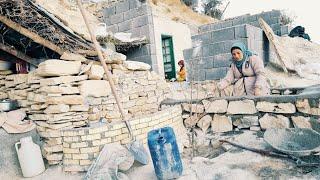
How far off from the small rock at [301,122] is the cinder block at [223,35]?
11.2 ft

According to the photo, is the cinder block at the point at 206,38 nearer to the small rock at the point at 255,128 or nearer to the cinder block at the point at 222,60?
the cinder block at the point at 222,60

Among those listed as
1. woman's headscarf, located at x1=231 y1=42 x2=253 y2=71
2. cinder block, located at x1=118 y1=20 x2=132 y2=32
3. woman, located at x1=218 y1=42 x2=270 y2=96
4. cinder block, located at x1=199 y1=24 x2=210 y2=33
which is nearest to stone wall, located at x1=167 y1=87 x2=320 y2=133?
woman, located at x1=218 y1=42 x2=270 y2=96

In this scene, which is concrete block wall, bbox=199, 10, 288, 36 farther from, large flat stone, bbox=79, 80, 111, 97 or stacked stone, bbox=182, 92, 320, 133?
large flat stone, bbox=79, 80, 111, 97

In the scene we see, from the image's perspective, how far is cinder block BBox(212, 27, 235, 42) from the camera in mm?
7039

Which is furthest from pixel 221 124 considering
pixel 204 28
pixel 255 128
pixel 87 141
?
pixel 204 28

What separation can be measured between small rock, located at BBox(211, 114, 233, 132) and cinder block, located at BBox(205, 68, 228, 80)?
8.19 feet

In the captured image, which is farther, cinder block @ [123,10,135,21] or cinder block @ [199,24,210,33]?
cinder block @ [199,24,210,33]

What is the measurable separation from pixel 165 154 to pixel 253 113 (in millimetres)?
1932

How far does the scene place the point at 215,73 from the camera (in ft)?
23.8

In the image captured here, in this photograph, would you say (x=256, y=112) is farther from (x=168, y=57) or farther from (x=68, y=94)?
(x=168, y=57)

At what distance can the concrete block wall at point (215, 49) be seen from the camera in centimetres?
701

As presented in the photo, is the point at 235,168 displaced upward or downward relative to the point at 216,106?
downward

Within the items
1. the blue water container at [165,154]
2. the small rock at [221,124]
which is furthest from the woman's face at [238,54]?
the blue water container at [165,154]

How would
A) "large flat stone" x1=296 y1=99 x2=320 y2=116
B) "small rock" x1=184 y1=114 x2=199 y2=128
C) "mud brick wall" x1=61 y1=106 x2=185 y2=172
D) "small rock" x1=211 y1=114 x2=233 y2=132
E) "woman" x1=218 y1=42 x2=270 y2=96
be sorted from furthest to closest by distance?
"small rock" x1=184 y1=114 x2=199 y2=128 → "woman" x1=218 y1=42 x2=270 y2=96 → "small rock" x1=211 y1=114 x2=233 y2=132 → "mud brick wall" x1=61 y1=106 x2=185 y2=172 → "large flat stone" x1=296 y1=99 x2=320 y2=116
